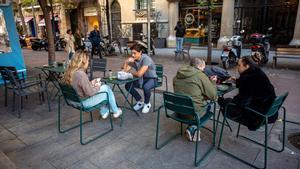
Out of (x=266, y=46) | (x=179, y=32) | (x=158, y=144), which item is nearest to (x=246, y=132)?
(x=158, y=144)

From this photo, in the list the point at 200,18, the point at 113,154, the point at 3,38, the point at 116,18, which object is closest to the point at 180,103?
the point at 113,154

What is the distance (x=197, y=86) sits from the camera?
290 cm

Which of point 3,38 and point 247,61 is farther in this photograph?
point 3,38

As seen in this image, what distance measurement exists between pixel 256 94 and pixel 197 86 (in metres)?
0.70

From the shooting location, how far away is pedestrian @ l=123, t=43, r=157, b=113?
4125mm

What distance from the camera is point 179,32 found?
35.5 ft

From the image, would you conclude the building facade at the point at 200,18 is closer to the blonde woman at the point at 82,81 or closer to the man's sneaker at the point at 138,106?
the man's sneaker at the point at 138,106

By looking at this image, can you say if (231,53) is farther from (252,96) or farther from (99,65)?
(252,96)

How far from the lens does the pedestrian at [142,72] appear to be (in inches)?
162

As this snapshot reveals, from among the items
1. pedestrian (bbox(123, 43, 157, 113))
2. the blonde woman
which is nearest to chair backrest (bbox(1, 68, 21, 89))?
the blonde woman

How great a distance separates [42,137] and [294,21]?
13207 millimetres

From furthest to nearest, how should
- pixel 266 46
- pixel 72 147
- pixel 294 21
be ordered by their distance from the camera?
pixel 294 21, pixel 266 46, pixel 72 147

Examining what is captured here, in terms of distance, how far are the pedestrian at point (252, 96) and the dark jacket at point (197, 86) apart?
0.33 meters

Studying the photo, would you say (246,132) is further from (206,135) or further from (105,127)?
(105,127)
